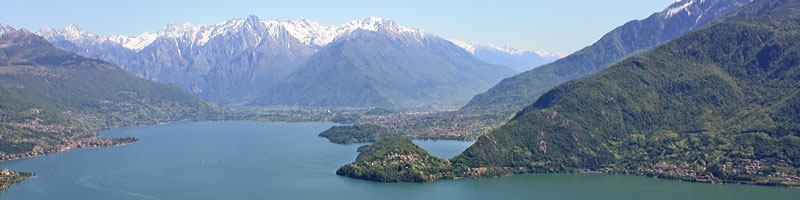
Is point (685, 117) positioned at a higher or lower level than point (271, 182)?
higher

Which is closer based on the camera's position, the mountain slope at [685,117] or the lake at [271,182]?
the lake at [271,182]

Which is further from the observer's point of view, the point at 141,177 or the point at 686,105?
the point at 686,105

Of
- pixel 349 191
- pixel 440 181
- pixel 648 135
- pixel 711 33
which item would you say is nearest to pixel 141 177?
pixel 349 191

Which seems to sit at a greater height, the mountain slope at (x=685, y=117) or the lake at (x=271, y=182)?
the mountain slope at (x=685, y=117)

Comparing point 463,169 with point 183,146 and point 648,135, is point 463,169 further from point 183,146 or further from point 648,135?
point 183,146
